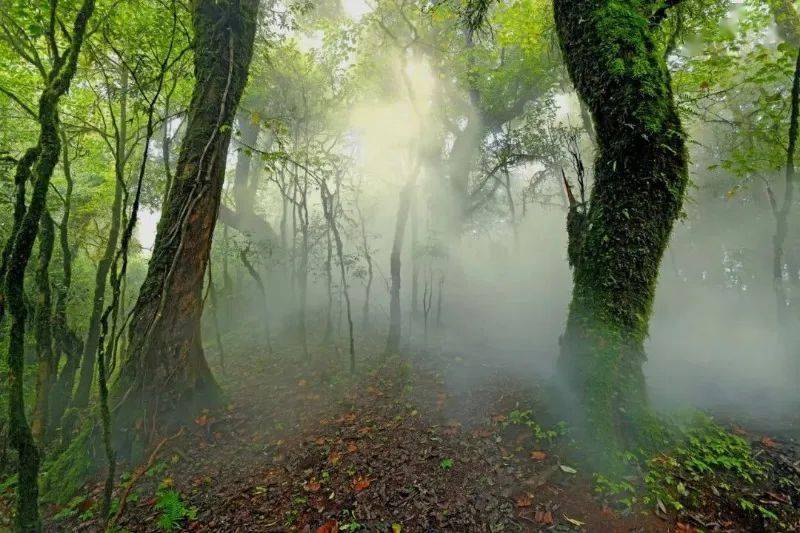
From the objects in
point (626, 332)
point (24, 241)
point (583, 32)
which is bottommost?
point (626, 332)

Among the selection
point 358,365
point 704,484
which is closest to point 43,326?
point 358,365

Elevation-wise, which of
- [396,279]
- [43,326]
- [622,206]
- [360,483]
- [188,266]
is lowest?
[360,483]

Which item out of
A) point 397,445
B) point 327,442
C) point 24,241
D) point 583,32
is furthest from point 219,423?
point 583,32

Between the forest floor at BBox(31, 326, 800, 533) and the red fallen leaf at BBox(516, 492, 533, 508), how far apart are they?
0.04ft

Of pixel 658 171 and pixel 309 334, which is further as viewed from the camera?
pixel 309 334

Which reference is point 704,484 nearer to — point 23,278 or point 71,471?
point 23,278

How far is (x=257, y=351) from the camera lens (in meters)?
12.9

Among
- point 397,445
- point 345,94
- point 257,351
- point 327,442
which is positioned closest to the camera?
point 397,445

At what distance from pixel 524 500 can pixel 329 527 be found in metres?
2.10

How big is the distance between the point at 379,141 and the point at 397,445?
1803 centimetres

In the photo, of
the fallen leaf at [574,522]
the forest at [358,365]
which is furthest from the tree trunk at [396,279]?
the fallen leaf at [574,522]

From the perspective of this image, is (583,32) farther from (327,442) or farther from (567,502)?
(327,442)

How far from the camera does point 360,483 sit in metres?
4.73

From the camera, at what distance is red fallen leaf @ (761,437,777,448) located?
4.79m
